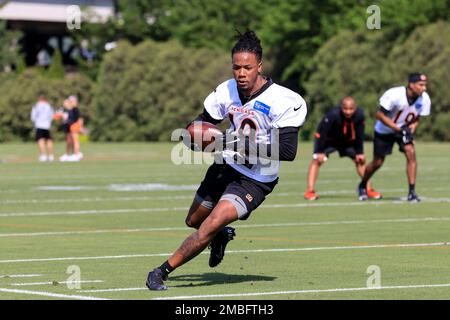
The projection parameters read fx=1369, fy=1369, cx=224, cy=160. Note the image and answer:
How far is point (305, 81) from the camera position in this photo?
6844 centimetres

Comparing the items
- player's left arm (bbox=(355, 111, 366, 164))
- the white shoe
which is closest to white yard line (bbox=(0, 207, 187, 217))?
player's left arm (bbox=(355, 111, 366, 164))

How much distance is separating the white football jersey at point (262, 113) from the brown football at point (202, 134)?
0.29 metres

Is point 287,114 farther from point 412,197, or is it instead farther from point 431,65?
point 431,65

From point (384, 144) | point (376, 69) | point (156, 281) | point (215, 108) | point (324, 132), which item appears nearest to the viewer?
point (156, 281)

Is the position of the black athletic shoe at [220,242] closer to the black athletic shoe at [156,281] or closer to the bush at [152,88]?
the black athletic shoe at [156,281]

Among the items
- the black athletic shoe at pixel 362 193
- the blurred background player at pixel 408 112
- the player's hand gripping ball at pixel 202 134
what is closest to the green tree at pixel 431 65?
the black athletic shoe at pixel 362 193

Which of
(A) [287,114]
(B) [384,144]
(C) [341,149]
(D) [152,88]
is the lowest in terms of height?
(D) [152,88]

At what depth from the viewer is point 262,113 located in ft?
38.7

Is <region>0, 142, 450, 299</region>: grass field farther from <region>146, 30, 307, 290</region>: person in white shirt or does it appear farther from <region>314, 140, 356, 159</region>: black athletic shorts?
<region>314, 140, 356, 159</region>: black athletic shorts

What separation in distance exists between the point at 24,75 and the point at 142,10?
42.7 ft

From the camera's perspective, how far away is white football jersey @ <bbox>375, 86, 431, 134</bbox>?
22.8m

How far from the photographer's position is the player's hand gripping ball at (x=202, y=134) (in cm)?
1152

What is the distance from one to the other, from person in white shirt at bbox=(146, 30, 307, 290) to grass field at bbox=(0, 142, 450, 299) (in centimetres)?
71

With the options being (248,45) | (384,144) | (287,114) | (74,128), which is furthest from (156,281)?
(74,128)
